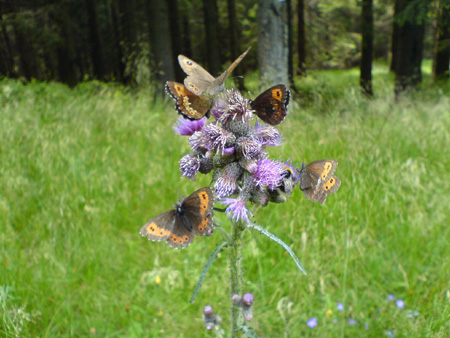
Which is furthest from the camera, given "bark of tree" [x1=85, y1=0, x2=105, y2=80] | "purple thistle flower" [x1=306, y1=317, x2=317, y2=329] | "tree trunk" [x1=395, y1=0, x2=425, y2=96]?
"bark of tree" [x1=85, y1=0, x2=105, y2=80]

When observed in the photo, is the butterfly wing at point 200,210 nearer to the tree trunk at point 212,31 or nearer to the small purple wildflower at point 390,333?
the small purple wildflower at point 390,333

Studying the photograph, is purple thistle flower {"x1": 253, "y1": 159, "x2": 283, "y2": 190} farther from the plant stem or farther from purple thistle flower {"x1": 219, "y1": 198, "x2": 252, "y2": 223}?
the plant stem

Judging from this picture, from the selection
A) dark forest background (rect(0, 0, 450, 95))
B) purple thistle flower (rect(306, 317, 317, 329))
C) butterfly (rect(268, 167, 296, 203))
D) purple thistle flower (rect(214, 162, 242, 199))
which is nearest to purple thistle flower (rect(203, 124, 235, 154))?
purple thistle flower (rect(214, 162, 242, 199))

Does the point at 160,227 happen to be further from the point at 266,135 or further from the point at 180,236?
the point at 266,135

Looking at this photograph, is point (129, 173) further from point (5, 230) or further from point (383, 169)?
point (383, 169)

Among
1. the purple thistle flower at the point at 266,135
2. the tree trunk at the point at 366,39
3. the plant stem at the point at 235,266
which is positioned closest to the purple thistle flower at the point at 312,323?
the plant stem at the point at 235,266

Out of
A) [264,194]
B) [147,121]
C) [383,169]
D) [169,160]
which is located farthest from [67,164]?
[383,169]

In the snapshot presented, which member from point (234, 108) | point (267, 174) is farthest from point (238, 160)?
point (234, 108)
